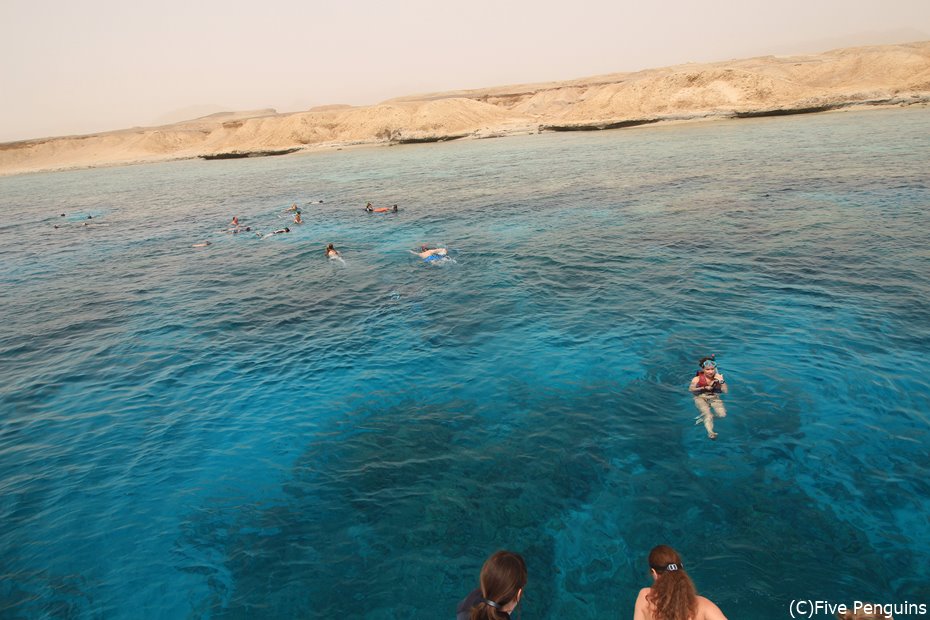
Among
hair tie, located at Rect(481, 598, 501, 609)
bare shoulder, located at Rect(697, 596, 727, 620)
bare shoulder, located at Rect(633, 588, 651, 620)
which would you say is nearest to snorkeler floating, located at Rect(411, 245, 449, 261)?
bare shoulder, located at Rect(633, 588, 651, 620)

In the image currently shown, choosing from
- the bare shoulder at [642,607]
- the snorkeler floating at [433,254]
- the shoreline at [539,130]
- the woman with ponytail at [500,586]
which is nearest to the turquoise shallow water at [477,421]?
the snorkeler floating at [433,254]

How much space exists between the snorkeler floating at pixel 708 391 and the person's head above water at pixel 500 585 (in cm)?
1010

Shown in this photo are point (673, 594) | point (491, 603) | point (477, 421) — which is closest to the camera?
point (491, 603)

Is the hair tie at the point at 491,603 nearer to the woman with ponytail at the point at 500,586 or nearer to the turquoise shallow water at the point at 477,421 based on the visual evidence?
the woman with ponytail at the point at 500,586

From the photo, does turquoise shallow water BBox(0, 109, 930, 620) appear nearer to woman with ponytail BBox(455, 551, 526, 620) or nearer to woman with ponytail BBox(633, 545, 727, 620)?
woman with ponytail BBox(633, 545, 727, 620)

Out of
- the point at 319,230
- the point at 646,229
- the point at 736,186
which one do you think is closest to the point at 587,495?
the point at 646,229

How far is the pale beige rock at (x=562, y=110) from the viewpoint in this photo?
3674 inches

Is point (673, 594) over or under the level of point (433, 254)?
over

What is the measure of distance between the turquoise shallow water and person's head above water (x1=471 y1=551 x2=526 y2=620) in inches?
180

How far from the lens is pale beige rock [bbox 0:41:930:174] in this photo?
93312mm

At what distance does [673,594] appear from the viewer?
18.5 ft

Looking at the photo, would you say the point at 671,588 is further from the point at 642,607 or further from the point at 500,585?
the point at 500,585

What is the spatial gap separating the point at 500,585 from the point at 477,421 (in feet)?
30.3

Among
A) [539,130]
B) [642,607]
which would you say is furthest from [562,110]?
[642,607]
